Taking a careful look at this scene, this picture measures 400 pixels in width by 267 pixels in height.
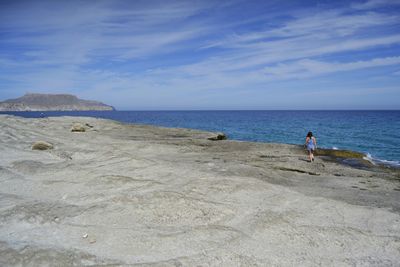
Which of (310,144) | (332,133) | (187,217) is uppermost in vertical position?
(310,144)

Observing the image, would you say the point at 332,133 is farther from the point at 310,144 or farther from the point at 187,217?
the point at 187,217

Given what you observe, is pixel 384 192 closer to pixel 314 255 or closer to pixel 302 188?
pixel 302 188

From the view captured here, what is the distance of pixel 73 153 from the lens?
57.5 feet

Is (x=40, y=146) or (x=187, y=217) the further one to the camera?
(x=40, y=146)

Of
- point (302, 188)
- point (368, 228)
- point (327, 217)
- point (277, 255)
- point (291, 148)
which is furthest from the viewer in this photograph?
point (291, 148)

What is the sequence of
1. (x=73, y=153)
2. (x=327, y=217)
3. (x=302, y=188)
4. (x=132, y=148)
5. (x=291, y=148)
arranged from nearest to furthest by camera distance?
1. (x=327, y=217)
2. (x=302, y=188)
3. (x=73, y=153)
4. (x=132, y=148)
5. (x=291, y=148)

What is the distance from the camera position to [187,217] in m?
8.33

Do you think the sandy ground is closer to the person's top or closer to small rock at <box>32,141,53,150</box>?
small rock at <box>32,141,53,150</box>

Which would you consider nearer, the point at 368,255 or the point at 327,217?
the point at 368,255

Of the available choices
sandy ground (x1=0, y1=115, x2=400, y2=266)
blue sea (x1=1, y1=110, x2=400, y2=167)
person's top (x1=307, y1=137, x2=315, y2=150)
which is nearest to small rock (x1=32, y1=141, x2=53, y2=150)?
sandy ground (x1=0, y1=115, x2=400, y2=266)

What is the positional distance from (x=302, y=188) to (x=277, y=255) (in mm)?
5821

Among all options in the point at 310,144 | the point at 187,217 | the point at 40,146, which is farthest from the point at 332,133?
the point at 187,217

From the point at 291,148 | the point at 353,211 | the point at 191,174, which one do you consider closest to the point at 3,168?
the point at 191,174

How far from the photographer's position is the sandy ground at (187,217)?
21.2ft
